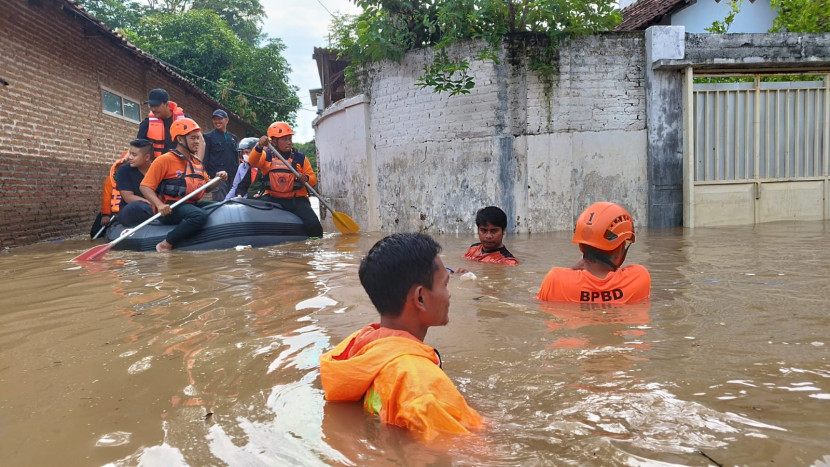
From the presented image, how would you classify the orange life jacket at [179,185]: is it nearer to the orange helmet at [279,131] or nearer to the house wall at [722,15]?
the orange helmet at [279,131]

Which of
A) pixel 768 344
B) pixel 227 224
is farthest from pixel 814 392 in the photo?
pixel 227 224

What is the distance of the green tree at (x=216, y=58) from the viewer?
73.9 feet

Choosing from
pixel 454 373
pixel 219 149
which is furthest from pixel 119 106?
pixel 454 373

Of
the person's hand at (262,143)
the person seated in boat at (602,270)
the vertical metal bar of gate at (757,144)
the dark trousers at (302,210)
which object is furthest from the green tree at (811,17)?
the person seated in boat at (602,270)

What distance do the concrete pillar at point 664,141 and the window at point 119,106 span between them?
32.2ft

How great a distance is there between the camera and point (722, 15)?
14.9 m

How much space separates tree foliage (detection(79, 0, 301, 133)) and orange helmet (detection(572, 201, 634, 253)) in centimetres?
1969

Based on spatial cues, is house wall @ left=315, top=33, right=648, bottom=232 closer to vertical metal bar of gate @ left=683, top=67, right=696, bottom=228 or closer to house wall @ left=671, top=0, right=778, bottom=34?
vertical metal bar of gate @ left=683, top=67, right=696, bottom=228

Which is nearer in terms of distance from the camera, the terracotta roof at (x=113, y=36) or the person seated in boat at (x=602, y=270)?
the person seated in boat at (x=602, y=270)

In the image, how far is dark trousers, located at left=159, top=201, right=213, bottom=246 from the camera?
25.0 feet

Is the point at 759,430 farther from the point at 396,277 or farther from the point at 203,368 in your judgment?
the point at 203,368

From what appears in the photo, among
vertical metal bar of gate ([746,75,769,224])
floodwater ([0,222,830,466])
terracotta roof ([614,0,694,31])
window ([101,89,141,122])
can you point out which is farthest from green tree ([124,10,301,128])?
floodwater ([0,222,830,466])

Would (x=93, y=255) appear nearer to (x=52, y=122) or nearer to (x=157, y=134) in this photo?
(x=157, y=134)

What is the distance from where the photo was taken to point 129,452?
6.21 feet
